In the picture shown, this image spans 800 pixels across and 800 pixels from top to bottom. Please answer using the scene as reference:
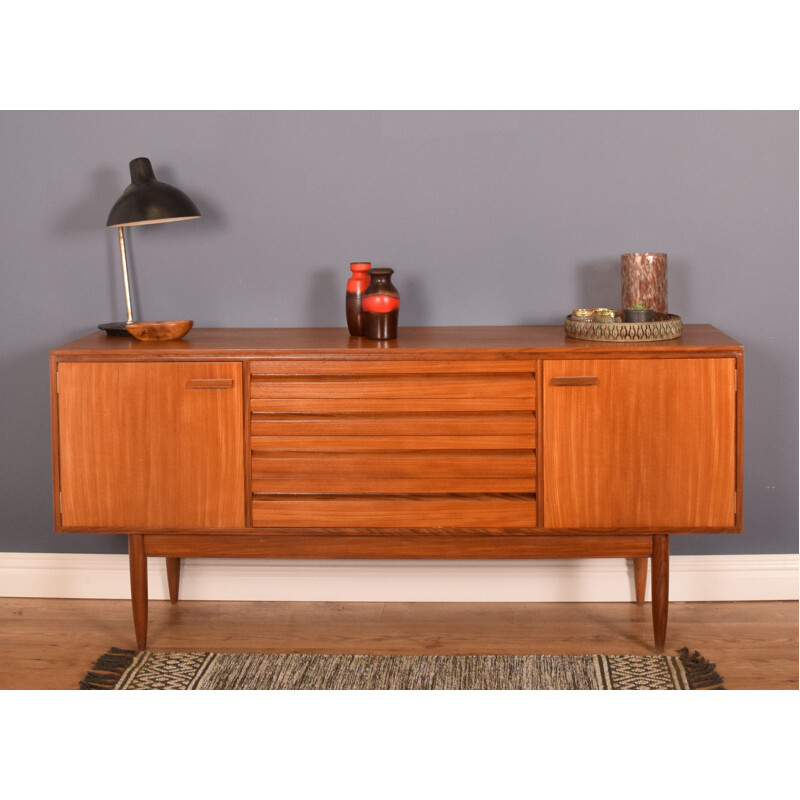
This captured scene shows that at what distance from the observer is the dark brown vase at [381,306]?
9.36ft

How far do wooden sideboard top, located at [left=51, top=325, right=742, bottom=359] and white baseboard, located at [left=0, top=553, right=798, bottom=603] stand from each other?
78 centimetres

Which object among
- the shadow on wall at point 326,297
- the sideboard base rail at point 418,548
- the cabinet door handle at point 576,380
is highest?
the shadow on wall at point 326,297

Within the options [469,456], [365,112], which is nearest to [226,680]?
[469,456]

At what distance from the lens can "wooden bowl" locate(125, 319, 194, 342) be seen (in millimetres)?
2861

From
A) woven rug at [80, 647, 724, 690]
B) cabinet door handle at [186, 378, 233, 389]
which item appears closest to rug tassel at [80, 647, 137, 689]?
woven rug at [80, 647, 724, 690]

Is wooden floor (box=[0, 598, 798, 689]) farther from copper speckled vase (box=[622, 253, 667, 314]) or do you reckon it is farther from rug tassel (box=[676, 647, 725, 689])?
copper speckled vase (box=[622, 253, 667, 314])

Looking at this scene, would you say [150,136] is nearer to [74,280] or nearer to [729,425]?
[74,280]

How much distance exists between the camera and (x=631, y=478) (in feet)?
9.01

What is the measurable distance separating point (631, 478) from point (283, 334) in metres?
1.13

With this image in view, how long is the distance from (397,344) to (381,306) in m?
0.13

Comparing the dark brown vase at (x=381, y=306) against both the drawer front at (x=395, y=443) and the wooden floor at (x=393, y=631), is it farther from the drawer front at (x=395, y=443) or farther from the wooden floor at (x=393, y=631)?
the wooden floor at (x=393, y=631)

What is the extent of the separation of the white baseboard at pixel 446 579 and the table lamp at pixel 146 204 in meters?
0.87

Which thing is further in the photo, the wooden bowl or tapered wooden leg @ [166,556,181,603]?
tapered wooden leg @ [166,556,181,603]

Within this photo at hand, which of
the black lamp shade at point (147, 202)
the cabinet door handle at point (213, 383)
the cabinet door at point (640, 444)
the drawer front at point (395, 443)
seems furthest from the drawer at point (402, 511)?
the black lamp shade at point (147, 202)
